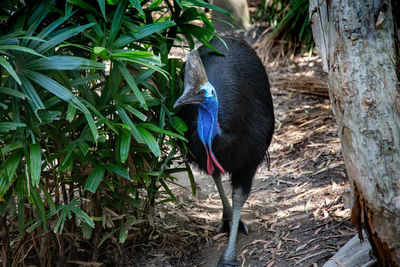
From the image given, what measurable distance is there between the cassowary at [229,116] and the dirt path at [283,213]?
0.57 ft

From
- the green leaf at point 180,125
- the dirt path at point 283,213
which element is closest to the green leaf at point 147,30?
the green leaf at point 180,125

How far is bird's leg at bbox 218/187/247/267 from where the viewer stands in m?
3.21

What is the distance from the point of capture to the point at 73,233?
3.04m

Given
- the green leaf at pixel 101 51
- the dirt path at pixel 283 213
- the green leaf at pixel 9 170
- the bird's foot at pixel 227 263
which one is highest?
the green leaf at pixel 101 51

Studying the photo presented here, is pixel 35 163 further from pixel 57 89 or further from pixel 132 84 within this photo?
pixel 132 84

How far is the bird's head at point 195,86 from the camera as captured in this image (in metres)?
2.76

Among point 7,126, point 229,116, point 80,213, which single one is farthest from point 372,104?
point 7,126

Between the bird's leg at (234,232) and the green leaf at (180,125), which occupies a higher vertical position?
the green leaf at (180,125)

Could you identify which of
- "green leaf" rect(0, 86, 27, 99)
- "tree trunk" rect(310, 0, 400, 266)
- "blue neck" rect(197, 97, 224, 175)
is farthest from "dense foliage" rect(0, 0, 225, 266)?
"tree trunk" rect(310, 0, 400, 266)

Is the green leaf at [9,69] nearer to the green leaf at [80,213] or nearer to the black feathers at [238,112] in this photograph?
the green leaf at [80,213]

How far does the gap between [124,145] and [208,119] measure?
48cm

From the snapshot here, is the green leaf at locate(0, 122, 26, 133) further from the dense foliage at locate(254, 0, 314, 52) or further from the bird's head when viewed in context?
the dense foliage at locate(254, 0, 314, 52)

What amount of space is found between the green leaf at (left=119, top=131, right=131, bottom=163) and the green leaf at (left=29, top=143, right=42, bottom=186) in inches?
14.9

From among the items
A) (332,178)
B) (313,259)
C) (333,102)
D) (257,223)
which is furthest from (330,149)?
(333,102)
